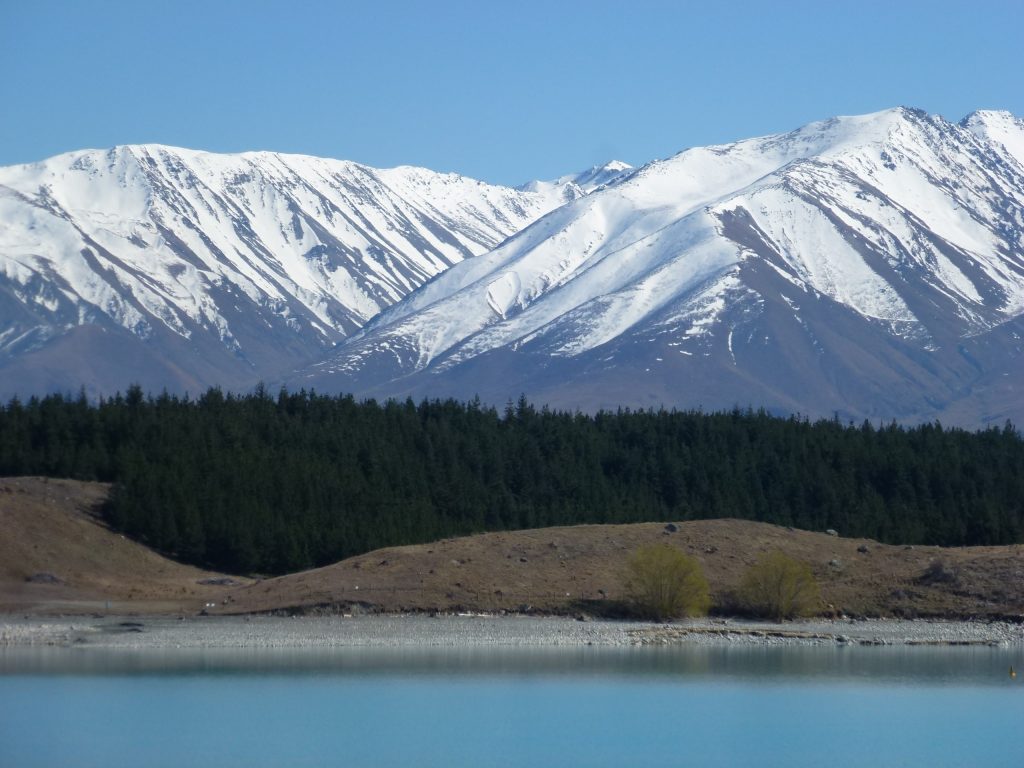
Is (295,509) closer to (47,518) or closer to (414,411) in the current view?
(47,518)

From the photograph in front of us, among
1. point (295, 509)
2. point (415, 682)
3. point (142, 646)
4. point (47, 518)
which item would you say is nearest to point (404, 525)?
point (295, 509)

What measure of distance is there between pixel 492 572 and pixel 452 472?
964 inches

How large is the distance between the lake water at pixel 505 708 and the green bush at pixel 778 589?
26.1 ft

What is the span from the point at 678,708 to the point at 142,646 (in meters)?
22.3

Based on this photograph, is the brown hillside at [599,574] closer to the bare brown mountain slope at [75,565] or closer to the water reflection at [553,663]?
the bare brown mountain slope at [75,565]

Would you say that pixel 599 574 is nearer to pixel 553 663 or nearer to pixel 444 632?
pixel 444 632

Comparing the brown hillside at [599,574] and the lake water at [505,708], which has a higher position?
the brown hillside at [599,574]

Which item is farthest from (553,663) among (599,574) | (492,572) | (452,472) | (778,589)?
(452,472)

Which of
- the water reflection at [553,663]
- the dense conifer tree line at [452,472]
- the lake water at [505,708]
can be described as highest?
the dense conifer tree line at [452,472]

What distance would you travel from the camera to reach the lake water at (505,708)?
45.7 m

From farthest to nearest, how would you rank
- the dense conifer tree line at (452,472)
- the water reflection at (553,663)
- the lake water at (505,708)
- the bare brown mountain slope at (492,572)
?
the dense conifer tree line at (452,472)
the bare brown mountain slope at (492,572)
the water reflection at (553,663)
the lake water at (505,708)

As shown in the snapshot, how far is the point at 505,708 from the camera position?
5250cm

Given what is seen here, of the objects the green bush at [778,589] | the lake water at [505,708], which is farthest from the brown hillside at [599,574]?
the lake water at [505,708]

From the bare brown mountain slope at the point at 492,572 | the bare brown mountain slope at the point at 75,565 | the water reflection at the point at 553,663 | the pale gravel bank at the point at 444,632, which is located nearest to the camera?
the water reflection at the point at 553,663
